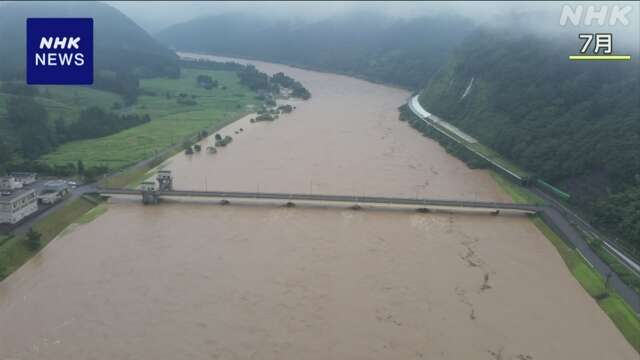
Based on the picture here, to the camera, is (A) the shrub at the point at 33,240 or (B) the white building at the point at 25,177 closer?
(A) the shrub at the point at 33,240

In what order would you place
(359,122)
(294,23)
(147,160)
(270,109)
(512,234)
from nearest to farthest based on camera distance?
(512,234) < (147,160) < (359,122) < (270,109) < (294,23)

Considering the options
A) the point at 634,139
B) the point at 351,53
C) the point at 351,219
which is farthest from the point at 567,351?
the point at 351,53

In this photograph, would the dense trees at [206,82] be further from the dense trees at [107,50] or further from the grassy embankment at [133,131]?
the dense trees at [107,50]

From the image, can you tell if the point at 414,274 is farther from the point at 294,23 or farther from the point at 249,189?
the point at 294,23

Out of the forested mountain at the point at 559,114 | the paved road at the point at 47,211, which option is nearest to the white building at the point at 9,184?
the paved road at the point at 47,211

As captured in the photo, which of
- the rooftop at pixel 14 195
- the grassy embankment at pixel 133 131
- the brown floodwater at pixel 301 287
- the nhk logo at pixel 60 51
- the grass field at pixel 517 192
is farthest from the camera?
the grass field at pixel 517 192

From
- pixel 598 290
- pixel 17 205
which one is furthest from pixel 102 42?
pixel 598 290
